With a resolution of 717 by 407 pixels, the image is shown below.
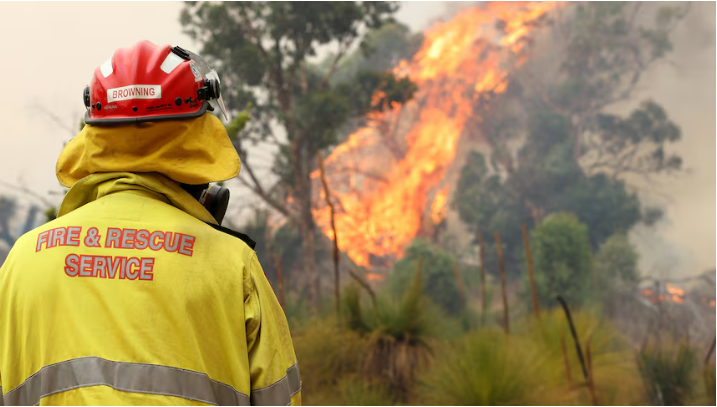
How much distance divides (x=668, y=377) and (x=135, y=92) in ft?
17.8

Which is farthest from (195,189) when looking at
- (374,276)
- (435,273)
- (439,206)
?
(439,206)

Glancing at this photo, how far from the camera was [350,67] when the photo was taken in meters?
9.22

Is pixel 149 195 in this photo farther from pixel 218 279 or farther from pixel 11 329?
pixel 11 329

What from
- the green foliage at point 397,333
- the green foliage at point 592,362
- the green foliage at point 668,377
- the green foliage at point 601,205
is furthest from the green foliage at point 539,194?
the green foliage at point 397,333

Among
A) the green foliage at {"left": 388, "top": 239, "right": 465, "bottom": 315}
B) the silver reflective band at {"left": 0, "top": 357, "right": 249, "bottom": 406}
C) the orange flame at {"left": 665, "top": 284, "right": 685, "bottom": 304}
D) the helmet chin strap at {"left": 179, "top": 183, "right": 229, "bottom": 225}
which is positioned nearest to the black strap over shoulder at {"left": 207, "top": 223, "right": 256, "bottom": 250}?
the helmet chin strap at {"left": 179, "top": 183, "right": 229, "bottom": 225}

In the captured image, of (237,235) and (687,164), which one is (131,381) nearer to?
(237,235)

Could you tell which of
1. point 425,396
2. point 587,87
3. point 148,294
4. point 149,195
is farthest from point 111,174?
point 587,87

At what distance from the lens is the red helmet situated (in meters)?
1.09

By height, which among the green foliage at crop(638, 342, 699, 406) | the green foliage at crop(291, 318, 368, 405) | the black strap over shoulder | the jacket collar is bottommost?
the green foliage at crop(638, 342, 699, 406)

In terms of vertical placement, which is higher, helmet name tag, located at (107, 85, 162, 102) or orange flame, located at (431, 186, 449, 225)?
orange flame, located at (431, 186, 449, 225)

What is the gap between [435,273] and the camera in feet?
27.8

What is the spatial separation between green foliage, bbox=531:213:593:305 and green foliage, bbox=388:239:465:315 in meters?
1.13

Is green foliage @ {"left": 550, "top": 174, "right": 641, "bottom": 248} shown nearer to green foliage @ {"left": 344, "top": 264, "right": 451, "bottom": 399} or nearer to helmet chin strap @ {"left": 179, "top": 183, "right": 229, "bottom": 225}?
green foliage @ {"left": 344, "top": 264, "right": 451, "bottom": 399}

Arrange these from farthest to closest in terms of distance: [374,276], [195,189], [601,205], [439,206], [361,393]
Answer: [439,206] < [601,205] < [374,276] < [361,393] < [195,189]
